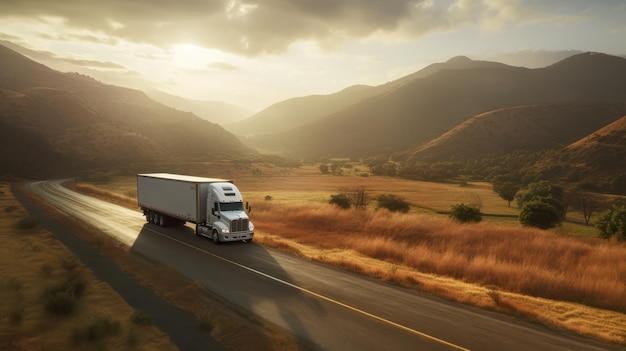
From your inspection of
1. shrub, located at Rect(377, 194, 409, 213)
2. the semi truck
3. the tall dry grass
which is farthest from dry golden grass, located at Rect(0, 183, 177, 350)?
shrub, located at Rect(377, 194, 409, 213)

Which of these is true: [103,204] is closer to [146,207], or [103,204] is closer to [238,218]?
[146,207]

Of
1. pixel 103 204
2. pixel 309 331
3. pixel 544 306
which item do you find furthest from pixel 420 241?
pixel 103 204

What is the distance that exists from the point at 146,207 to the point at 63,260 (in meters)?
12.9

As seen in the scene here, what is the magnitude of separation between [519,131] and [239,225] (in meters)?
168

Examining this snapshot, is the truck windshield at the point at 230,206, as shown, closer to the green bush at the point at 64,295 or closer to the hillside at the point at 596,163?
the green bush at the point at 64,295

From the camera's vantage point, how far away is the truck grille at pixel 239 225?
22.5 m

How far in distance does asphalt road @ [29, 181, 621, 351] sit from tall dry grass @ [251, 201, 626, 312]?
472cm

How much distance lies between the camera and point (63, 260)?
16984 millimetres

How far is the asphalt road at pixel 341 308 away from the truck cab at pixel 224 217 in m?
1.34

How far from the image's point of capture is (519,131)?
512 ft

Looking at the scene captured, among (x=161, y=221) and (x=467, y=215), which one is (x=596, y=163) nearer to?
(x=467, y=215)

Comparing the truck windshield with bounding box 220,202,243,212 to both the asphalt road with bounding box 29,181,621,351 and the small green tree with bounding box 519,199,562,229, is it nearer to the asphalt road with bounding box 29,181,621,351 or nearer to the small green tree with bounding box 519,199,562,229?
the asphalt road with bounding box 29,181,621,351

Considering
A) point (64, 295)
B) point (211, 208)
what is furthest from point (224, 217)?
point (64, 295)

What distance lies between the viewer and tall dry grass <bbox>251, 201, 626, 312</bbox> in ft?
51.5
